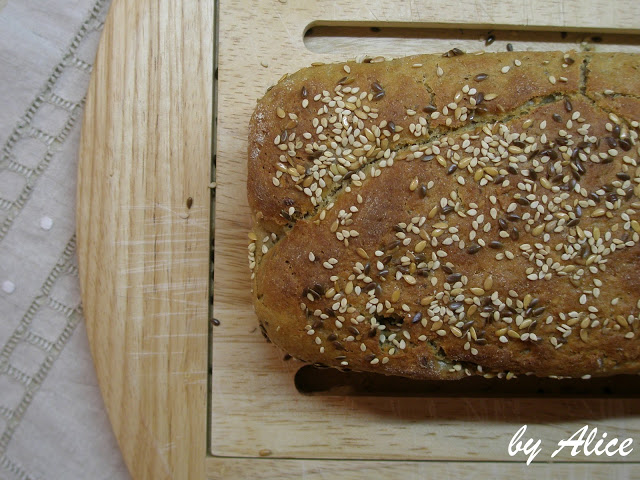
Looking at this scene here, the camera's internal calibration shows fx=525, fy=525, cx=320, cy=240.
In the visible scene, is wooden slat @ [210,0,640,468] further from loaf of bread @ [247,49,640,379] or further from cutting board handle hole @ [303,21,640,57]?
loaf of bread @ [247,49,640,379]

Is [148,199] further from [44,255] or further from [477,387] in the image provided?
[477,387]

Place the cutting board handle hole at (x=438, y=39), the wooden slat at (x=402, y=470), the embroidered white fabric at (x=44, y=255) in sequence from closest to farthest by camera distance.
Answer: the wooden slat at (x=402, y=470)
the cutting board handle hole at (x=438, y=39)
the embroidered white fabric at (x=44, y=255)

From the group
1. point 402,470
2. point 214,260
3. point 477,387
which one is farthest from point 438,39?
point 402,470

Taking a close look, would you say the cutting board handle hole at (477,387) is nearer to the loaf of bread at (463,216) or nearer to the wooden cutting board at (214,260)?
the wooden cutting board at (214,260)

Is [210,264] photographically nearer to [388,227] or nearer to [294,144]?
[294,144]

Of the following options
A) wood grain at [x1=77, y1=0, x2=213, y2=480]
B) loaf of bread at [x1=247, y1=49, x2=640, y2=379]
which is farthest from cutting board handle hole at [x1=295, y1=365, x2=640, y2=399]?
wood grain at [x1=77, y1=0, x2=213, y2=480]

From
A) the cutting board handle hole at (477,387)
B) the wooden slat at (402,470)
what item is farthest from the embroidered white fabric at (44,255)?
the cutting board handle hole at (477,387)

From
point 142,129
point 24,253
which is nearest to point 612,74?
point 142,129
